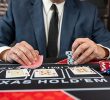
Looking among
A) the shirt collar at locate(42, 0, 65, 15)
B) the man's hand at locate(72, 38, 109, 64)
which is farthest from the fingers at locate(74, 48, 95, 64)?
the shirt collar at locate(42, 0, 65, 15)

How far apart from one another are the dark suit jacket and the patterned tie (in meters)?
0.03

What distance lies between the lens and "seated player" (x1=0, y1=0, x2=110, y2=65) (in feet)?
4.48

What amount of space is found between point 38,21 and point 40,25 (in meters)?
0.03

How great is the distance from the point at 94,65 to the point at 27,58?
0.84ft

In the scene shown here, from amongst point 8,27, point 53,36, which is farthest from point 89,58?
point 8,27

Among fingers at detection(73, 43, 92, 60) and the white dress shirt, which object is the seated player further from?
fingers at detection(73, 43, 92, 60)

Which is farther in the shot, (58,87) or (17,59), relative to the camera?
(17,59)

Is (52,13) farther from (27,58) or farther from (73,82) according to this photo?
(73,82)

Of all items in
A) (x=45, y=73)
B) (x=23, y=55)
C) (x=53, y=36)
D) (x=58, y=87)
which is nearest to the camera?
(x=58, y=87)

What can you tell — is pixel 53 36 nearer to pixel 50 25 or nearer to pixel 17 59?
pixel 50 25

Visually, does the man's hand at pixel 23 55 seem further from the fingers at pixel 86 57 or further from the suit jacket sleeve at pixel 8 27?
the suit jacket sleeve at pixel 8 27

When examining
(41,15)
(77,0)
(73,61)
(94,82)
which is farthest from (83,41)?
(77,0)

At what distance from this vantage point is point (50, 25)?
1382 millimetres

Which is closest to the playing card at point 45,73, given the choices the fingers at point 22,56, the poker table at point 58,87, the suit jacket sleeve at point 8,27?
the poker table at point 58,87
